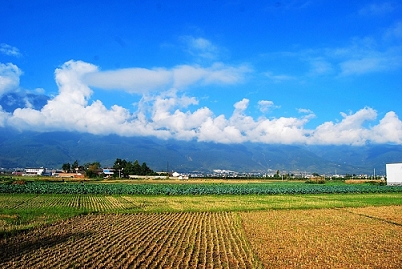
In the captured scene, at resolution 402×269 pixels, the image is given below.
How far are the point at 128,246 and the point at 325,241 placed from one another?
8.73 meters

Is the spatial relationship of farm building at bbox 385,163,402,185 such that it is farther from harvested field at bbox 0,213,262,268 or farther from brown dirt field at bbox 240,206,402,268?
harvested field at bbox 0,213,262,268

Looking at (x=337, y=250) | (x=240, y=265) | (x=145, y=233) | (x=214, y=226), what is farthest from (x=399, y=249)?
(x=145, y=233)

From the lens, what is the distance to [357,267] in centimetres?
1218

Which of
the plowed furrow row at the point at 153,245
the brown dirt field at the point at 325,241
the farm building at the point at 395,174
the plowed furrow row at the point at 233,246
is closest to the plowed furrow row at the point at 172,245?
the plowed furrow row at the point at 153,245

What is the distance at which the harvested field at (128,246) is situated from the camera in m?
12.0

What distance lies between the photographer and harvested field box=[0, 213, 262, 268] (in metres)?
12.0

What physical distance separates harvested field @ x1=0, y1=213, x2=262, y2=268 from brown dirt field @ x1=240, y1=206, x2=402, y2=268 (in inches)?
39.6

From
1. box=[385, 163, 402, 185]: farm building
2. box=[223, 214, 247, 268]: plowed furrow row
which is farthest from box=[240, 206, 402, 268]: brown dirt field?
box=[385, 163, 402, 185]: farm building

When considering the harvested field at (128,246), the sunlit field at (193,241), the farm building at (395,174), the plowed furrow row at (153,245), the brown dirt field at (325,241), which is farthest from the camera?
the farm building at (395,174)

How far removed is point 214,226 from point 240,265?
346 inches

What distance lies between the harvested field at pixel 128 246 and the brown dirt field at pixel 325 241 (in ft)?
3.30

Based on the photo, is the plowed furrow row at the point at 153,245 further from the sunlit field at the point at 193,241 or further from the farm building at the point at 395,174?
the farm building at the point at 395,174

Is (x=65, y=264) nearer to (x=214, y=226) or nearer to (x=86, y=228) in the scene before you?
(x=86, y=228)

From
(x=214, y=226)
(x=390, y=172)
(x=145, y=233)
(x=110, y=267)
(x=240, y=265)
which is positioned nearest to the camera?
(x=110, y=267)
